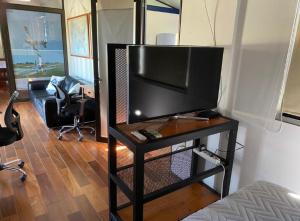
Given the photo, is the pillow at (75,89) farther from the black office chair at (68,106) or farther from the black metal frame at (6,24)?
the black metal frame at (6,24)

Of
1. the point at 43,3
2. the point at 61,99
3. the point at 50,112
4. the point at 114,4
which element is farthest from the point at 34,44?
the point at 114,4

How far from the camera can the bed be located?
1.24 m

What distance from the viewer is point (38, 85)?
5.43 metres

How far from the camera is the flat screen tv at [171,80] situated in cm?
157

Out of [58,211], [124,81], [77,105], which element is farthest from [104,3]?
[58,211]

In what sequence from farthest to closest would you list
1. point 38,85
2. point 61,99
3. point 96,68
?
point 38,85 < point 61,99 < point 96,68

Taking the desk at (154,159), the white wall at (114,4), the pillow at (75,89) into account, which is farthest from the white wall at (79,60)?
the desk at (154,159)

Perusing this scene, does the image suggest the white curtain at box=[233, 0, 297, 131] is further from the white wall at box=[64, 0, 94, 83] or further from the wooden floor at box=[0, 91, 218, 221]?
the white wall at box=[64, 0, 94, 83]

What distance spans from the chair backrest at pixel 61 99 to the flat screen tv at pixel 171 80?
7.53 feet

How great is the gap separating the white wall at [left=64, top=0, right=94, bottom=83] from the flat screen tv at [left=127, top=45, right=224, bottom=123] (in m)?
3.23

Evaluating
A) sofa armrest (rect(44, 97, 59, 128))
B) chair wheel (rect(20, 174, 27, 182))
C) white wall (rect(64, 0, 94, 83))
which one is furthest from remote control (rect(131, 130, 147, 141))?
white wall (rect(64, 0, 94, 83))

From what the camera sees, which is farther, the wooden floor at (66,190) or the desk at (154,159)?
the wooden floor at (66,190)

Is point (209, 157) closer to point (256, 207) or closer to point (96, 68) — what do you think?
point (256, 207)

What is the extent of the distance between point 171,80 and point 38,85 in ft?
15.4
